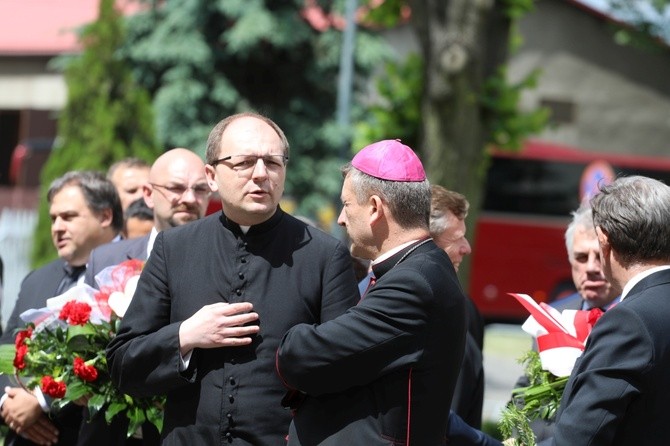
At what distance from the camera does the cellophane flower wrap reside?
4.39m

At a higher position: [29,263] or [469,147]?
[469,147]

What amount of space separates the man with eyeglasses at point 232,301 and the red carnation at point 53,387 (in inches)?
26.4

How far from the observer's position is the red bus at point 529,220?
78.6 ft

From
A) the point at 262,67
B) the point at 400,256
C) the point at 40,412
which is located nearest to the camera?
the point at 400,256

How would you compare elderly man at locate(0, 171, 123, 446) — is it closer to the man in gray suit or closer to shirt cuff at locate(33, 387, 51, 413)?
the man in gray suit

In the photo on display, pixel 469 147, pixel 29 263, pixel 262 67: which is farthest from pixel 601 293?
pixel 262 67

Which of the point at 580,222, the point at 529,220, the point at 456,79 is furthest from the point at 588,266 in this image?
the point at 529,220

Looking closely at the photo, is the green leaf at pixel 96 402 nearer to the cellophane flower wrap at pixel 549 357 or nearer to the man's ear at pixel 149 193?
the man's ear at pixel 149 193

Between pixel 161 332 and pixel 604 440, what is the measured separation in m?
1.57

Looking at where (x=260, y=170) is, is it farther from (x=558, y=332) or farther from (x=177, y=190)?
(x=177, y=190)

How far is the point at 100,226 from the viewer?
608 cm

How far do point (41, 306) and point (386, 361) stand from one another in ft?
9.24

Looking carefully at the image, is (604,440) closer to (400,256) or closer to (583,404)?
(583,404)

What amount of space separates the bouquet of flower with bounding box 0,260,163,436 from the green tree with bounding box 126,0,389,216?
18.6m
